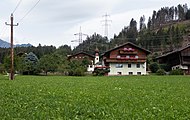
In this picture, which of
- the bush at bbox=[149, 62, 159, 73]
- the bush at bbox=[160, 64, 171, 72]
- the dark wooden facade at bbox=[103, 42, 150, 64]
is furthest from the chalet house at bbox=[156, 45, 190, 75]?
the dark wooden facade at bbox=[103, 42, 150, 64]

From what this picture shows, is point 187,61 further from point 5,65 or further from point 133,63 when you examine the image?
point 5,65

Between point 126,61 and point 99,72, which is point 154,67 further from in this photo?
point 99,72

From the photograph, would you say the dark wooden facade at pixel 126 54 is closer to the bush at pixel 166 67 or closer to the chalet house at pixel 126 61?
the chalet house at pixel 126 61

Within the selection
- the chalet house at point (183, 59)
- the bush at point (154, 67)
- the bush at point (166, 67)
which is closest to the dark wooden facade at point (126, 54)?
the bush at point (154, 67)

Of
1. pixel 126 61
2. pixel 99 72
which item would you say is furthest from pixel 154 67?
pixel 99 72

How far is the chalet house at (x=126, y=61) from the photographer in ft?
305

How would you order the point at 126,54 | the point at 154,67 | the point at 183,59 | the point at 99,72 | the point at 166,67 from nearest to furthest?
the point at 99,72
the point at 183,59
the point at 154,67
the point at 126,54
the point at 166,67

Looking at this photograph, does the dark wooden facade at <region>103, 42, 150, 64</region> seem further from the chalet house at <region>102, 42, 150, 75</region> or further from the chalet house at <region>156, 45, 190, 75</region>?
the chalet house at <region>156, 45, 190, 75</region>

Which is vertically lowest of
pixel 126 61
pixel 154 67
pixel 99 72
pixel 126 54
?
pixel 99 72

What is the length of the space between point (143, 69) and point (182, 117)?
84299 millimetres

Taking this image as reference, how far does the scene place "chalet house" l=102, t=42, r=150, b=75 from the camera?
92.9 meters

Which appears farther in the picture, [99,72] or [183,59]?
[183,59]

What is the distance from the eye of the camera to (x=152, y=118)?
9.74m

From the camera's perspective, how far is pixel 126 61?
9275 cm
